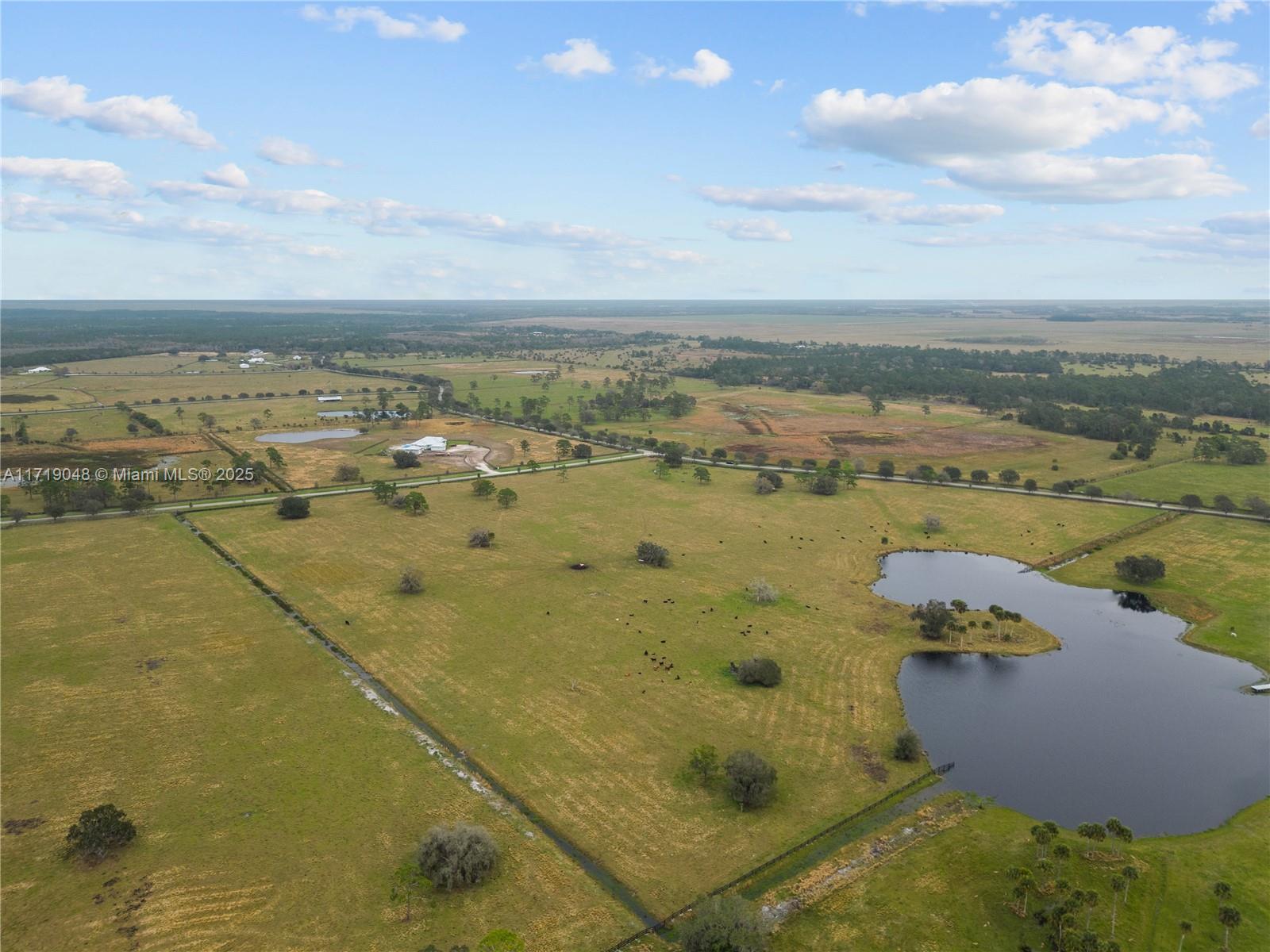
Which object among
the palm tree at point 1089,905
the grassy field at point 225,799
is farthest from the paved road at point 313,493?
the palm tree at point 1089,905

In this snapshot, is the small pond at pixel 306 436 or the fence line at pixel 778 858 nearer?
the fence line at pixel 778 858

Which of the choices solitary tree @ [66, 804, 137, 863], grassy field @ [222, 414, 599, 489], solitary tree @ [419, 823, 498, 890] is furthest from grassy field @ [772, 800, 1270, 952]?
grassy field @ [222, 414, 599, 489]

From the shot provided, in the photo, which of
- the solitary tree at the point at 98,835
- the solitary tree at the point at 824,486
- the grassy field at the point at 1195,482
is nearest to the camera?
the solitary tree at the point at 98,835

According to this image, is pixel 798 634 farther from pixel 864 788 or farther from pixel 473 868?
pixel 473 868

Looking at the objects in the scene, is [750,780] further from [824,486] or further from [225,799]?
[824,486]

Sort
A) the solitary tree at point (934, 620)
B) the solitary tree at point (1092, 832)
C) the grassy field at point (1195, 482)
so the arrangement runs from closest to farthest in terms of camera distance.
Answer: the solitary tree at point (1092, 832)
the solitary tree at point (934, 620)
the grassy field at point (1195, 482)

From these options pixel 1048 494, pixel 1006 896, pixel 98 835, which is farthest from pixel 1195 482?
pixel 98 835

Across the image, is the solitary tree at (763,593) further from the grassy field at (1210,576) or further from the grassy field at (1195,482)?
the grassy field at (1195,482)
